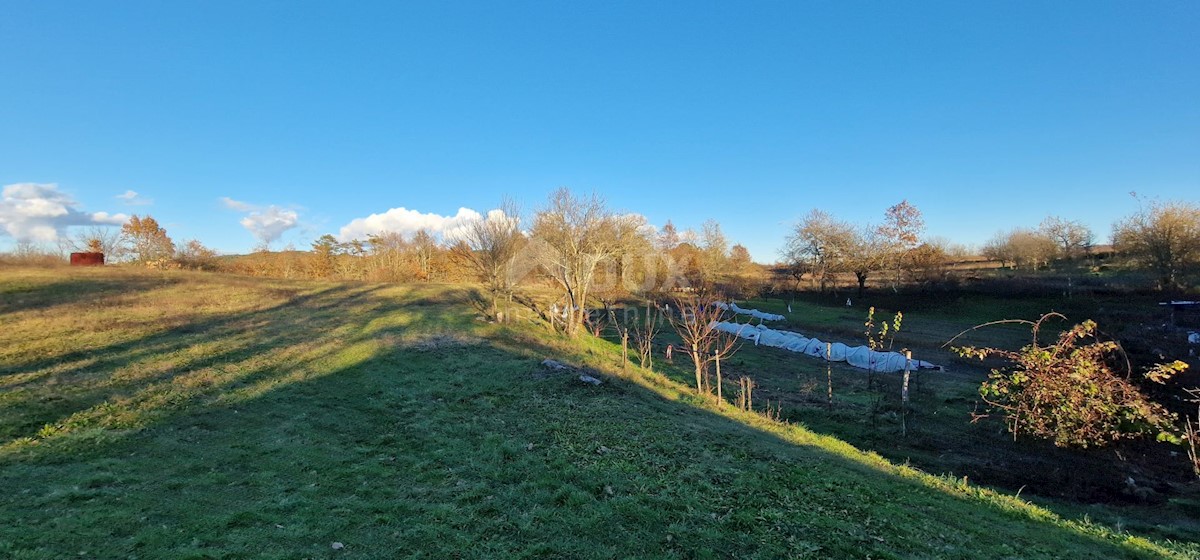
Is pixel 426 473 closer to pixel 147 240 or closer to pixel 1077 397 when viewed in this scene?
pixel 1077 397

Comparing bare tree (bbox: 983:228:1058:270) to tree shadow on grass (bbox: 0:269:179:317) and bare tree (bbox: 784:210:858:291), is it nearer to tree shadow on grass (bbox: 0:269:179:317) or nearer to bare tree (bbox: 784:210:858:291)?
bare tree (bbox: 784:210:858:291)

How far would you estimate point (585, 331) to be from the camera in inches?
890

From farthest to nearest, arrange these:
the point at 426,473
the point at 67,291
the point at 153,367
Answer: the point at 67,291 → the point at 153,367 → the point at 426,473

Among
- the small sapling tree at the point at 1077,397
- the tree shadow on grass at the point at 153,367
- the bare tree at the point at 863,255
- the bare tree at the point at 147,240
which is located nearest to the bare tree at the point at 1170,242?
the bare tree at the point at 863,255

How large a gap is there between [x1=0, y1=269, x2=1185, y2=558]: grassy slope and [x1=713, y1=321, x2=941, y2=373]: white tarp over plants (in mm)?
8007

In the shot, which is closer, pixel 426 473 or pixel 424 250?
pixel 426 473

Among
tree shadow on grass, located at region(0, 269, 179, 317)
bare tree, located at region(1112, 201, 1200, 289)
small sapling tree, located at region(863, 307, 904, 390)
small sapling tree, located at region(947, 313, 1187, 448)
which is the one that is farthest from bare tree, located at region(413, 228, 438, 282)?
bare tree, located at region(1112, 201, 1200, 289)

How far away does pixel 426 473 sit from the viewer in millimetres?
5762

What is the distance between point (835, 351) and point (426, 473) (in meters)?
18.9

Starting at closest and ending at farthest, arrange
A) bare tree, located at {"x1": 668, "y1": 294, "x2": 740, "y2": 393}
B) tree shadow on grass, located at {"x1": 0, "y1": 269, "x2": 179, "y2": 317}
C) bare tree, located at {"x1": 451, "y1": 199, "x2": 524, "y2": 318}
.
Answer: bare tree, located at {"x1": 668, "y1": 294, "x2": 740, "y2": 393}, tree shadow on grass, located at {"x1": 0, "y1": 269, "x2": 179, "y2": 317}, bare tree, located at {"x1": 451, "y1": 199, "x2": 524, "y2": 318}

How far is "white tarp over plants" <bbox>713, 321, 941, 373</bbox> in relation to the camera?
17.1 m

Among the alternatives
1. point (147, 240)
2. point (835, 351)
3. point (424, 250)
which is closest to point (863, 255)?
point (835, 351)

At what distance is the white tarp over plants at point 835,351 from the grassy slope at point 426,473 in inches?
315

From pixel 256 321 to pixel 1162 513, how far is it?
23.4 meters
